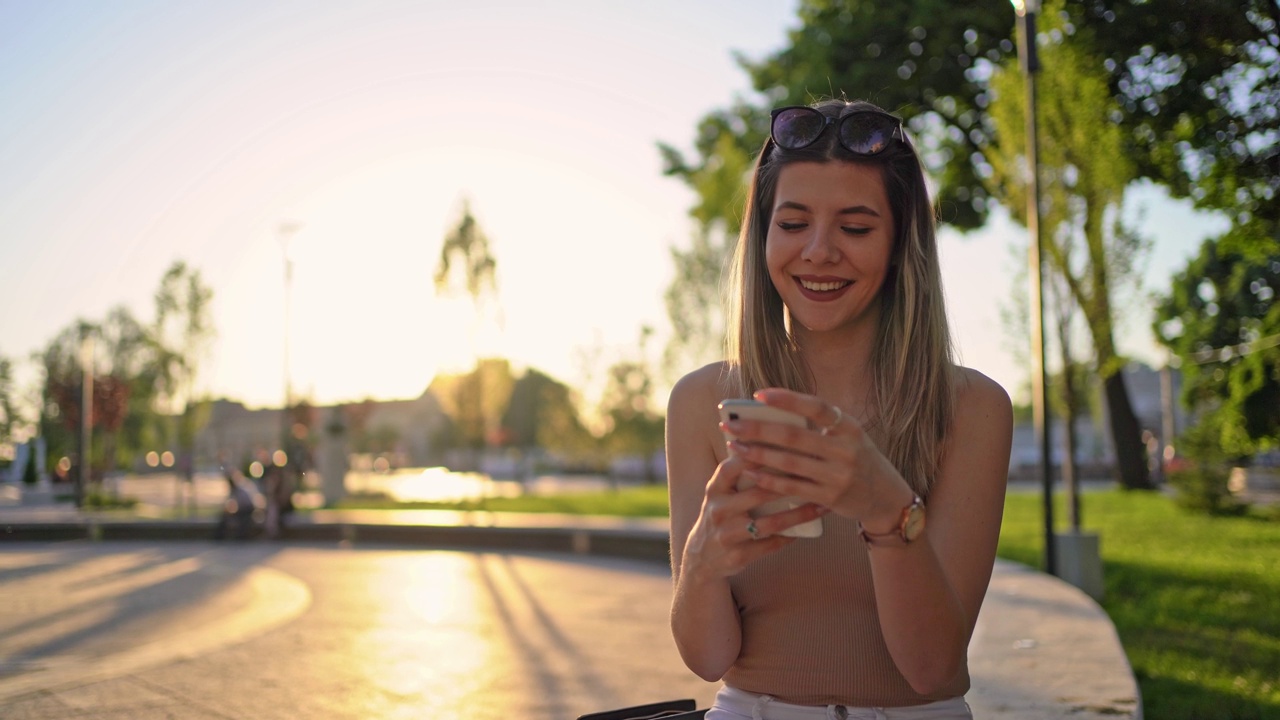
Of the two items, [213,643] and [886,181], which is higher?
[886,181]

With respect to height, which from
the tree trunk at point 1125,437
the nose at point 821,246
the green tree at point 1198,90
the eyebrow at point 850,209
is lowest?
the tree trunk at point 1125,437

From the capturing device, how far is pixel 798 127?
2.35 metres

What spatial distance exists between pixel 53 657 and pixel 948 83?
17.6m

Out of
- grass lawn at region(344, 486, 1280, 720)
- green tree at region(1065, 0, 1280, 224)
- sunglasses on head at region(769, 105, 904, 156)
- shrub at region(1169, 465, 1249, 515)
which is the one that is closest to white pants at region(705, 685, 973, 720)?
sunglasses on head at region(769, 105, 904, 156)

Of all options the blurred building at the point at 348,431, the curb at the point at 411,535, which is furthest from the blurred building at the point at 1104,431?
the curb at the point at 411,535

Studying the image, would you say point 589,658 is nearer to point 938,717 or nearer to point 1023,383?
point 938,717

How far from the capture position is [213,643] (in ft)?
27.9

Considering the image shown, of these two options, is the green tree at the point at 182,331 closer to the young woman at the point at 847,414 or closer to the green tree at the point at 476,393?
the green tree at the point at 476,393

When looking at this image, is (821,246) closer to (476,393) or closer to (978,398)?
(978,398)

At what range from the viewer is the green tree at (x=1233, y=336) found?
14.2 meters

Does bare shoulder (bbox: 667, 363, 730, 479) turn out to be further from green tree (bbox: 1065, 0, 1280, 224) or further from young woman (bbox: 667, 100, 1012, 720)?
green tree (bbox: 1065, 0, 1280, 224)

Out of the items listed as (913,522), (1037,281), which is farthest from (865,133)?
(1037,281)

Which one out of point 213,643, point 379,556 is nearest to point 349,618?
point 213,643

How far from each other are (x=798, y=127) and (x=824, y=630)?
3.42 feet
